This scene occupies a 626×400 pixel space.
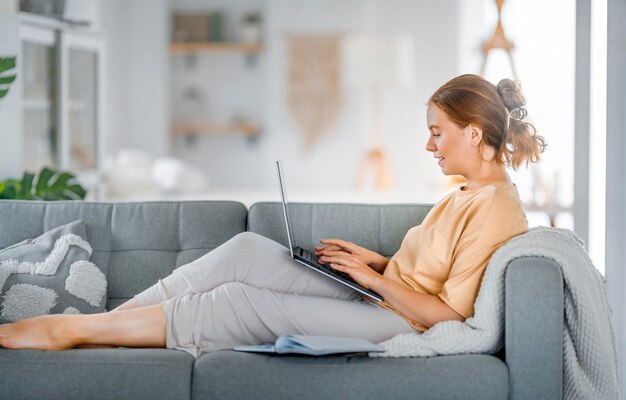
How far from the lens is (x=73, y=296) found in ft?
9.61

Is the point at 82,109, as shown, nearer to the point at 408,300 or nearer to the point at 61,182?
the point at 61,182

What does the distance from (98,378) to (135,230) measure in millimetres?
798

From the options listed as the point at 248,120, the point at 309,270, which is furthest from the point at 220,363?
the point at 248,120

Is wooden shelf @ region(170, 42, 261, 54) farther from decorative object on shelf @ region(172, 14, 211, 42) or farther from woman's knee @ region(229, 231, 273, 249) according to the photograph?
woman's knee @ region(229, 231, 273, 249)

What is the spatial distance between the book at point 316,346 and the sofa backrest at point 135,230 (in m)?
0.70

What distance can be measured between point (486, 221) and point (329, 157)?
5.51 m

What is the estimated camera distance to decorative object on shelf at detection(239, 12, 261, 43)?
7.93 meters

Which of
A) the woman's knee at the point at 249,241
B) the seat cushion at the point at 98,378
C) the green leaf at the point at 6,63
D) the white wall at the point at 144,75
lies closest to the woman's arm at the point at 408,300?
the woman's knee at the point at 249,241

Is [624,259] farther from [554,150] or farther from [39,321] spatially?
[554,150]

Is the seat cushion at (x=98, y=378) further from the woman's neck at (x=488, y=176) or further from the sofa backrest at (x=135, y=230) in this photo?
the woman's neck at (x=488, y=176)

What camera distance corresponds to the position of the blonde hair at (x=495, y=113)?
2.75 meters

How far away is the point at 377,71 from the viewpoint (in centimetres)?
768

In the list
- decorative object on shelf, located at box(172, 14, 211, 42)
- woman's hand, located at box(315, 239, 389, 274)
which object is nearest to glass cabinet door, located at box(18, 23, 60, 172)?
woman's hand, located at box(315, 239, 389, 274)

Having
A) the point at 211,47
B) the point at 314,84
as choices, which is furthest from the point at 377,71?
the point at 211,47
